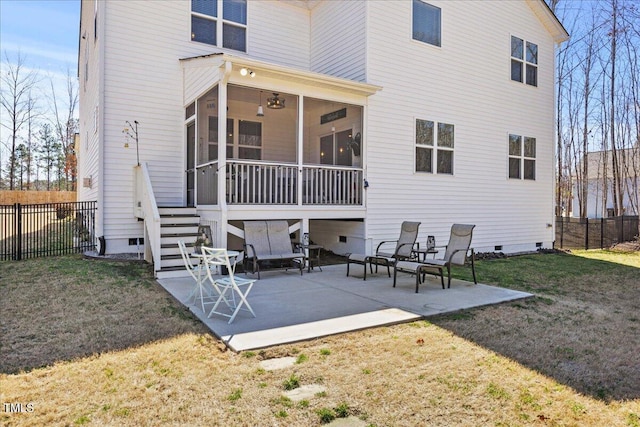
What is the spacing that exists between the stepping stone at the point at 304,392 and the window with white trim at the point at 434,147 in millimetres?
8375

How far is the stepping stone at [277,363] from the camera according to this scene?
142 inches

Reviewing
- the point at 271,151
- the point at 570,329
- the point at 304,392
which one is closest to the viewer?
the point at 304,392

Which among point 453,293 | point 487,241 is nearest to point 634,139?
point 487,241

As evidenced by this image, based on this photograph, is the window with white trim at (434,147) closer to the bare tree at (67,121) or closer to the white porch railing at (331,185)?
the white porch railing at (331,185)

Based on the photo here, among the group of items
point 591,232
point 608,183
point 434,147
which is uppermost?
point 608,183

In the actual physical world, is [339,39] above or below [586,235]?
above

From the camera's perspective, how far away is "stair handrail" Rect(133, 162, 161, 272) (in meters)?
7.36

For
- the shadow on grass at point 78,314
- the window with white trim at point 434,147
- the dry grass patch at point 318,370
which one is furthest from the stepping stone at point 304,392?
the window with white trim at point 434,147

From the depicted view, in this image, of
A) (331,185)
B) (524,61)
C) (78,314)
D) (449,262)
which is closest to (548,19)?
(524,61)

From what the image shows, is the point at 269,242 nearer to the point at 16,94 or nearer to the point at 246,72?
the point at 246,72

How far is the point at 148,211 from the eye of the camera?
8.04 metres

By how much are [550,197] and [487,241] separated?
3501mm

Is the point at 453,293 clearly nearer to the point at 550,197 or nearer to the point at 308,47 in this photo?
the point at 308,47

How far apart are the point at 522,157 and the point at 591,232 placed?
15.7 ft
